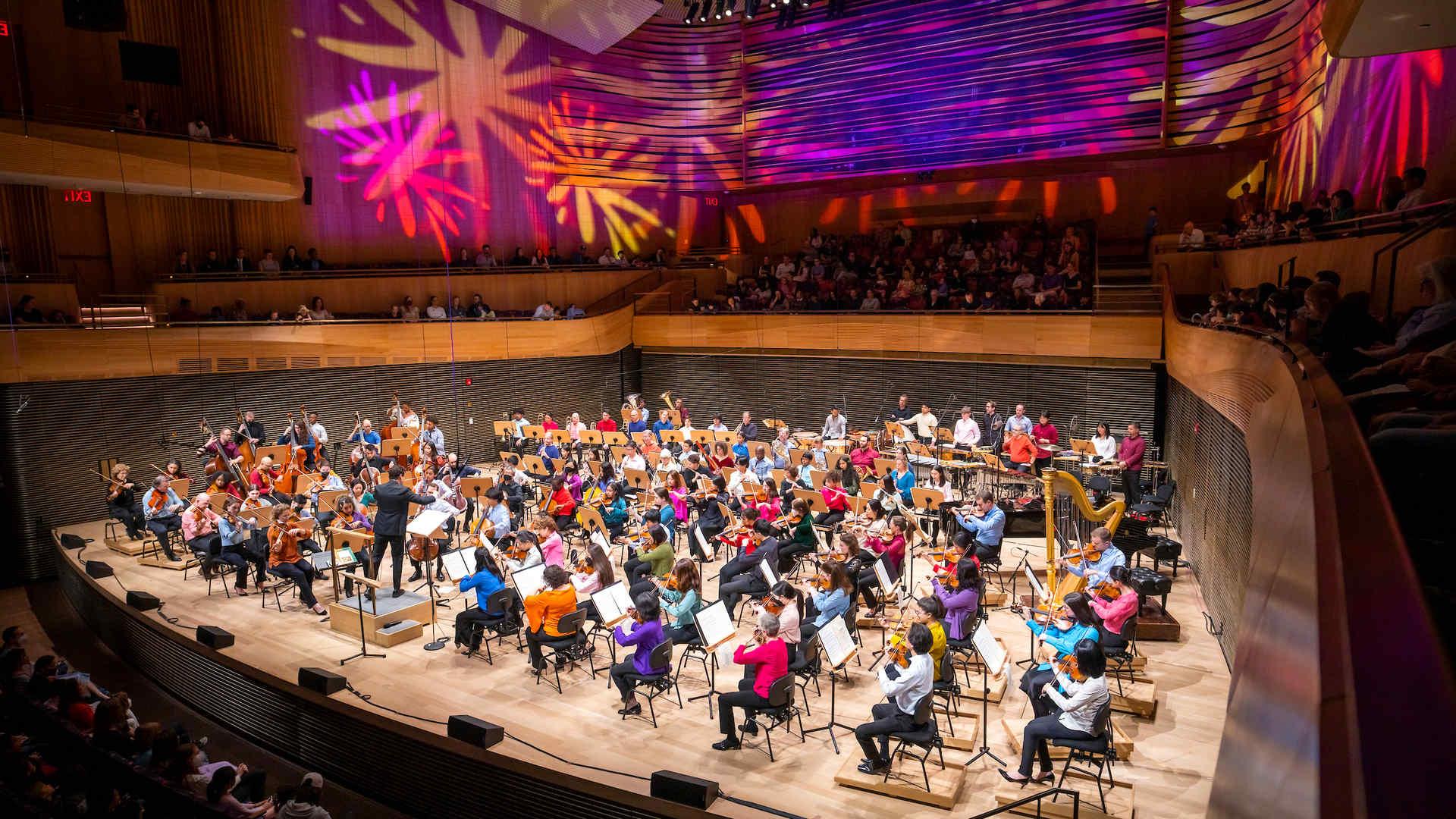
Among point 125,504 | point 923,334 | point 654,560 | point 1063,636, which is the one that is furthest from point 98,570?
point 923,334

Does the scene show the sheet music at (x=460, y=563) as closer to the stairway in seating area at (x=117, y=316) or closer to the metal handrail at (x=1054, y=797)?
the metal handrail at (x=1054, y=797)

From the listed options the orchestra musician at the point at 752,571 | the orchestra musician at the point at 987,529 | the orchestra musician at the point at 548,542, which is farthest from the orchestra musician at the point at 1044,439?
the orchestra musician at the point at 548,542

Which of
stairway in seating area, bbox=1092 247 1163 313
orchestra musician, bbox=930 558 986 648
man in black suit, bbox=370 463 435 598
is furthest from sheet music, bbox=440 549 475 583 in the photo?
stairway in seating area, bbox=1092 247 1163 313

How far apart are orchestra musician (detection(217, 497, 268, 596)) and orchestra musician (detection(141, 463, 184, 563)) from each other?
152 centimetres

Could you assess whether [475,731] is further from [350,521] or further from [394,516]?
[350,521]

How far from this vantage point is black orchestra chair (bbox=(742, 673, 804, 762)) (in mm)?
7188

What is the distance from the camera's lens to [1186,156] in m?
19.9

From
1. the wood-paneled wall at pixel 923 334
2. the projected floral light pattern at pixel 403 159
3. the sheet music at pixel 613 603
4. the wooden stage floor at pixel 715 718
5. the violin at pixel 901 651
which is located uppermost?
the projected floral light pattern at pixel 403 159

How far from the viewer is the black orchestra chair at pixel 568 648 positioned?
28.2ft

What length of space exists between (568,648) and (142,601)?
5.56 metres

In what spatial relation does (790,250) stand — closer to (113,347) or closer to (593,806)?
(113,347)

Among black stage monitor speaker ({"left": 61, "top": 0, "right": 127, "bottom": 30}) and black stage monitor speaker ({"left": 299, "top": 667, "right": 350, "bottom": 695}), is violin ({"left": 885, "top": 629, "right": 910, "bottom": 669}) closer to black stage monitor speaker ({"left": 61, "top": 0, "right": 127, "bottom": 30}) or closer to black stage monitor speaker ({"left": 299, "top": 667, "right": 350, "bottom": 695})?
black stage monitor speaker ({"left": 299, "top": 667, "right": 350, "bottom": 695})

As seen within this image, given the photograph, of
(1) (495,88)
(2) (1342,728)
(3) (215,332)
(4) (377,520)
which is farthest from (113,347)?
(2) (1342,728)

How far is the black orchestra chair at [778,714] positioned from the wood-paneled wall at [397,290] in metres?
14.8
